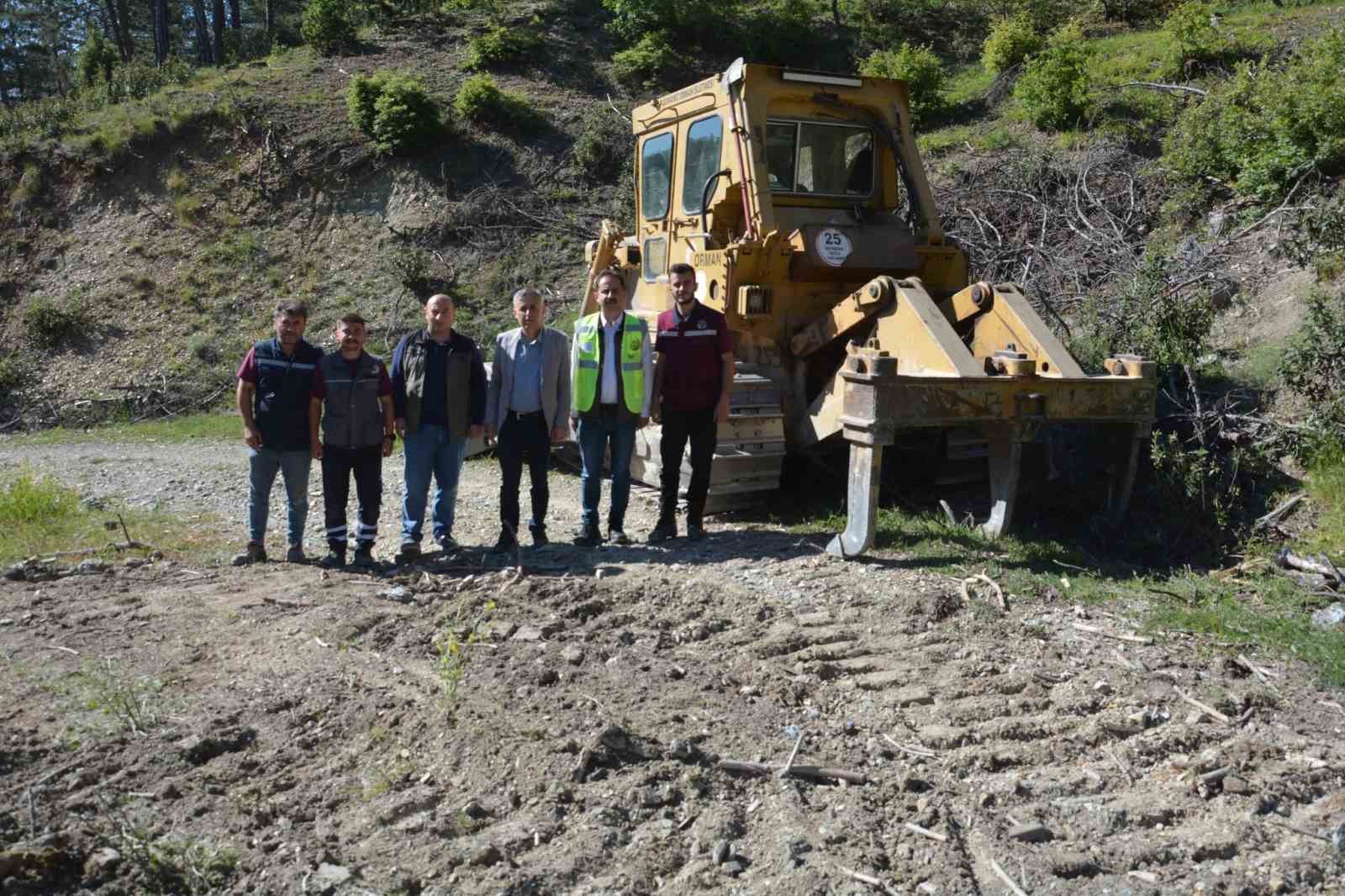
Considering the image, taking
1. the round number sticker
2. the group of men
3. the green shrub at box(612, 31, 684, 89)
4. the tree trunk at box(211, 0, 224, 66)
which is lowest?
the group of men

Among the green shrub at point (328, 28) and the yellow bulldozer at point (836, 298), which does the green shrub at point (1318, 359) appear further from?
the green shrub at point (328, 28)

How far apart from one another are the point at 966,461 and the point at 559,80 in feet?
60.2

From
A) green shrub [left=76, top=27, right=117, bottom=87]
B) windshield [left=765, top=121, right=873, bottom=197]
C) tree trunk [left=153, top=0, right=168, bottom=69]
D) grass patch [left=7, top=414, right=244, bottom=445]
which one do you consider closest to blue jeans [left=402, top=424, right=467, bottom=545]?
windshield [left=765, top=121, right=873, bottom=197]

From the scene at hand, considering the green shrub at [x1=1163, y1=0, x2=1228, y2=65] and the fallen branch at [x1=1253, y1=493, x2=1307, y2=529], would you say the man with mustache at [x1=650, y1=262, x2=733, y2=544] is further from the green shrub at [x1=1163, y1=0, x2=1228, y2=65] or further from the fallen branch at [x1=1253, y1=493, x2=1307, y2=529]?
the green shrub at [x1=1163, y1=0, x2=1228, y2=65]

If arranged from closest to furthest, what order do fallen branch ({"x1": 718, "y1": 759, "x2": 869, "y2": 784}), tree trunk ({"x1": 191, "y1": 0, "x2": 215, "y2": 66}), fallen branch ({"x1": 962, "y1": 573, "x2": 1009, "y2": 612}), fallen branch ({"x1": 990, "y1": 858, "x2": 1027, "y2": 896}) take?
fallen branch ({"x1": 990, "y1": 858, "x2": 1027, "y2": 896}), fallen branch ({"x1": 718, "y1": 759, "x2": 869, "y2": 784}), fallen branch ({"x1": 962, "y1": 573, "x2": 1009, "y2": 612}), tree trunk ({"x1": 191, "y1": 0, "x2": 215, "y2": 66})

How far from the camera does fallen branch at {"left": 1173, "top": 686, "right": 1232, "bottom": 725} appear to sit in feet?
14.0

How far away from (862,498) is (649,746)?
264 centimetres

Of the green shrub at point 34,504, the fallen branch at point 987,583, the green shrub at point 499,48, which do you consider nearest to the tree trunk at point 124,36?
the green shrub at point 499,48

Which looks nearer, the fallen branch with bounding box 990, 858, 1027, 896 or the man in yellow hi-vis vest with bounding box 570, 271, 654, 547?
the fallen branch with bounding box 990, 858, 1027, 896

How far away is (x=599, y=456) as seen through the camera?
7320 millimetres

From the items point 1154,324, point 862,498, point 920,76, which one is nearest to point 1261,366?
point 1154,324

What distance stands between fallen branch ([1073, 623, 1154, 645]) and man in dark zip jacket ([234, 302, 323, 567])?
14.9 feet

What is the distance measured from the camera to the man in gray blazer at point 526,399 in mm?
7035

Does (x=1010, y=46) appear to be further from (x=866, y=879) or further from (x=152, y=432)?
(x=866, y=879)
